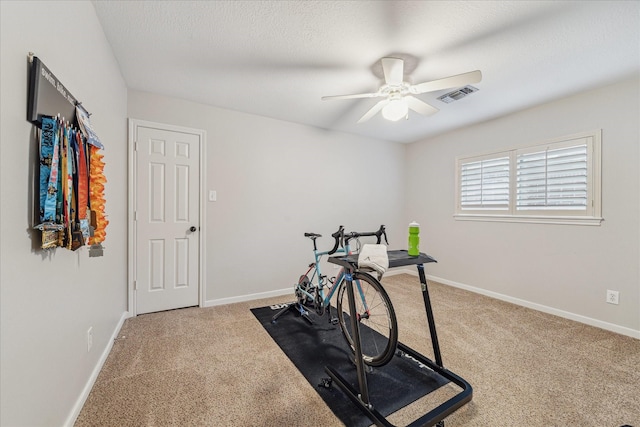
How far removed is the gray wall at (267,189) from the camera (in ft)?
10.5

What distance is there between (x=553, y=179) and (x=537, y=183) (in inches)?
6.1

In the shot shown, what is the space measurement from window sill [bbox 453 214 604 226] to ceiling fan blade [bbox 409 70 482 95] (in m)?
2.15

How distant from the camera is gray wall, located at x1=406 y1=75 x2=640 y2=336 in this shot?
2.52 meters

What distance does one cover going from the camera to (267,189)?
3555mm

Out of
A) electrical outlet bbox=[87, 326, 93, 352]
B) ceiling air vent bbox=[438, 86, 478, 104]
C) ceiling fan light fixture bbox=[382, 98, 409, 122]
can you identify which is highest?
ceiling air vent bbox=[438, 86, 478, 104]

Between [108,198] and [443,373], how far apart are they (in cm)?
282

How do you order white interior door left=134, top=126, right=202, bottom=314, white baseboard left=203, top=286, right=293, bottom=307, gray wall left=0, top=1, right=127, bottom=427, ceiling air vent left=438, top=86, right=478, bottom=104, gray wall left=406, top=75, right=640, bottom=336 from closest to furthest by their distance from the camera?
gray wall left=0, top=1, right=127, bottom=427, gray wall left=406, top=75, right=640, bottom=336, ceiling air vent left=438, top=86, right=478, bottom=104, white interior door left=134, top=126, right=202, bottom=314, white baseboard left=203, top=286, right=293, bottom=307

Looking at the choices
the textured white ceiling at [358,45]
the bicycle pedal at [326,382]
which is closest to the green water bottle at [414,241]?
the bicycle pedal at [326,382]

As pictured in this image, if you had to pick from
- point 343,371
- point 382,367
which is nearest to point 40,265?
point 343,371

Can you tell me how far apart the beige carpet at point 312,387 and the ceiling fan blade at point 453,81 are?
2.12 meters

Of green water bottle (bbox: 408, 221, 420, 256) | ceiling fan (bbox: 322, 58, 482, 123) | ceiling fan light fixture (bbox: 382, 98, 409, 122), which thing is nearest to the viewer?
green water bottle (bbox: 408, 221, 420, 256)

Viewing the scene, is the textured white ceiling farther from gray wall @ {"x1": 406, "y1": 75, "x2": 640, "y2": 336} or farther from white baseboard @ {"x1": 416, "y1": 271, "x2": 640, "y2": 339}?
white baseboard @ {"x1": 416, "y1": 271, "x2": 640, "y2": 339}

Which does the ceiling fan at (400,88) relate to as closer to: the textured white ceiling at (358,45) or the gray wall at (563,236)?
the textured white ceiling at (358,45)

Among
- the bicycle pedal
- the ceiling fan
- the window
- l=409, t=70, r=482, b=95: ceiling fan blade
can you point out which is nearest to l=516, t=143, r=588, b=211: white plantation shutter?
the window
